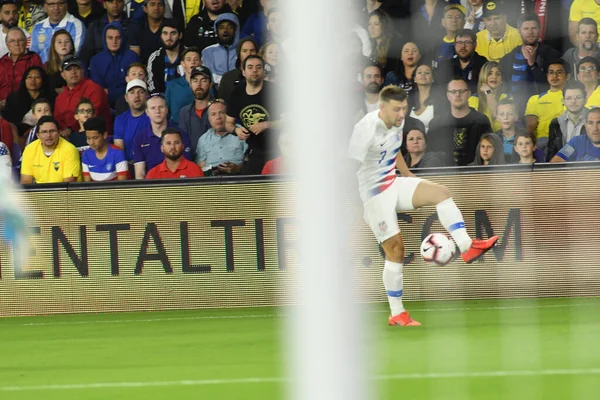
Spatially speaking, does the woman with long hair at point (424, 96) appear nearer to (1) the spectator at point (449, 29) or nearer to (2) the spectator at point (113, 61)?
(1) the spectator at point (449, 29)

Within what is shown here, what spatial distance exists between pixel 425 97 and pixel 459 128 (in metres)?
0.35

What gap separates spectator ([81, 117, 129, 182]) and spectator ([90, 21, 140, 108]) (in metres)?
0.68

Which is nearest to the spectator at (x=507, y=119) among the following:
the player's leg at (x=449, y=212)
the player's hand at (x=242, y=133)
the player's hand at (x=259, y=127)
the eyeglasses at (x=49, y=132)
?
the player's leg at (x=449, y=212)

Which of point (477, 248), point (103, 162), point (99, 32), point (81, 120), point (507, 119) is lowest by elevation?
point (477, 248)

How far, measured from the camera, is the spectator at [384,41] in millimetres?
7902

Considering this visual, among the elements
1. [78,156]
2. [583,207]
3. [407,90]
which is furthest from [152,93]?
[583,207]

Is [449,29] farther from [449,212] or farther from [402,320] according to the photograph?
[402,320]

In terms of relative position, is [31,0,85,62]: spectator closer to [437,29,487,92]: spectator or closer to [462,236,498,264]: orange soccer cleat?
[437,29,487,92]: spectator

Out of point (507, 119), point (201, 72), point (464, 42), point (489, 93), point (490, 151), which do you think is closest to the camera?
point (464, 42)

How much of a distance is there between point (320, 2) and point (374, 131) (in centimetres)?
502

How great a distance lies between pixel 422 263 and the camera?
971 cm

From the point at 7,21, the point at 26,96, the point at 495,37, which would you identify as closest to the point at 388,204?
the point at 495,37

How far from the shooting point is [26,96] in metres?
10.9

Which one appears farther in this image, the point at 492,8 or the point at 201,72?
A: the point at 201,72
